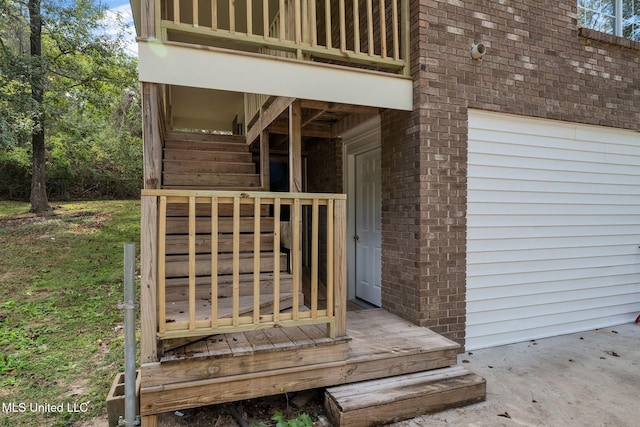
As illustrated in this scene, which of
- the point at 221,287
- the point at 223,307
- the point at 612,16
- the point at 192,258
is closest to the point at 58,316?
the point at 221,287

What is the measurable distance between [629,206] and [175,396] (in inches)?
222

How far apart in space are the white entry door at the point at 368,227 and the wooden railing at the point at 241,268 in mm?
1360

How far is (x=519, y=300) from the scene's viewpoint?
3938 millimetres

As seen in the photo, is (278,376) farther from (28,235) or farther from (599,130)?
(28,235)

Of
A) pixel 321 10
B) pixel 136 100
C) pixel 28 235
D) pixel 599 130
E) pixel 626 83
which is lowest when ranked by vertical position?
pixel 28 235

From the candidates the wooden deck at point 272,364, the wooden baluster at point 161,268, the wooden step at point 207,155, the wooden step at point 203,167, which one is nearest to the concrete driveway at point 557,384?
the wooden deck at point 272,364

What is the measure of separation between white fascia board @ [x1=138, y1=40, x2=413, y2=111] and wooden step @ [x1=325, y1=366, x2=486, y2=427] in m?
2.33

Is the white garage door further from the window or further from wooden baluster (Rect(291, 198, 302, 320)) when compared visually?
wooden baluster (Rect(291, 198, 302, 320))

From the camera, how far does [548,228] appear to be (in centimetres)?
410

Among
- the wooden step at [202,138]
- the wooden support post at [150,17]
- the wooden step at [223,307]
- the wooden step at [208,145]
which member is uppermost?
the wooden support post at [150,17]

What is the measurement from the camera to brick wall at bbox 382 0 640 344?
11.3 ft

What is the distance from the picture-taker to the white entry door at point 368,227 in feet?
15.2

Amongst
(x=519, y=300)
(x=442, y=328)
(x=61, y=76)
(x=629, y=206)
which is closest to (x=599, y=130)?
(x=629, y=206)

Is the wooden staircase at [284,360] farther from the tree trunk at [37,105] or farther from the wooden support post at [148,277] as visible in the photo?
the tree trunk at [37,105]
